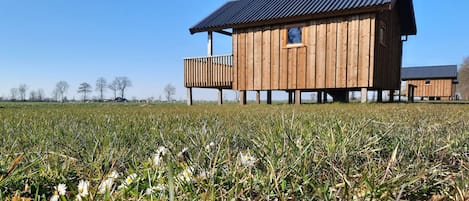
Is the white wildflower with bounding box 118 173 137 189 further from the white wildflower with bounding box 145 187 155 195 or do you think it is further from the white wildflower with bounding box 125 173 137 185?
the white wildflower with bounding box 145 187 155 195

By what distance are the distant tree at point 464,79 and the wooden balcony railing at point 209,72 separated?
37461 millimetres

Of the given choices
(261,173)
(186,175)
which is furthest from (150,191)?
(261,173)

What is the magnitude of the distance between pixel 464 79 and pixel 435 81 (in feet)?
27.9

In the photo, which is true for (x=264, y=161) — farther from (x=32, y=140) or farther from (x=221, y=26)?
(x=221, y=26)

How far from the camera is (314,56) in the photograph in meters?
9.71

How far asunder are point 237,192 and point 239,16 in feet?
35.6

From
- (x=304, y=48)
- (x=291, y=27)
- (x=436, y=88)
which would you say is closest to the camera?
(x=304, y=48)

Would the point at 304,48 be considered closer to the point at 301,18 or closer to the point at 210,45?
the point at 301,18

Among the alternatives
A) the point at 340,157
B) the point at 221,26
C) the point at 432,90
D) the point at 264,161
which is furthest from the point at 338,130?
the point at 432,90

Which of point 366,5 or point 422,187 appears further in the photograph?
point 366,5

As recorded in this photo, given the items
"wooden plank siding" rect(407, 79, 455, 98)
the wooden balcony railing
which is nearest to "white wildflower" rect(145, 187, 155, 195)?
the wooden balcony railing

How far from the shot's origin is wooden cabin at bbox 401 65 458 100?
3192cm

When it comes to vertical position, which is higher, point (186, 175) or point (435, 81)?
point (435, 81)

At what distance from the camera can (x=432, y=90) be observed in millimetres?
32594
